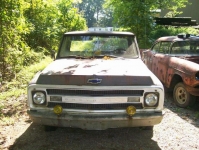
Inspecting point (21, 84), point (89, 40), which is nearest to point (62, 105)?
point (89, 40)

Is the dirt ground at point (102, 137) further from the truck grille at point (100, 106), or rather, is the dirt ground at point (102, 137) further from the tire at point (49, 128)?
the truck grille at point (100, 106)

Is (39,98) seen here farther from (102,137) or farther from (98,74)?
(102,137)

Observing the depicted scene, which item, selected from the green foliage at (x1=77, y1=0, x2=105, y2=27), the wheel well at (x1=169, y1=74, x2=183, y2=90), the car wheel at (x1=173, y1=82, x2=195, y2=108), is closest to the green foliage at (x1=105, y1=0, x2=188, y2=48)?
the wheel well at (x1=169, y1=74, x2=183, y2=90)

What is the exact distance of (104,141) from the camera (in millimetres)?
3725

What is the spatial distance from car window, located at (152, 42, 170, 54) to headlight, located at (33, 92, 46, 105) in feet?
13.5

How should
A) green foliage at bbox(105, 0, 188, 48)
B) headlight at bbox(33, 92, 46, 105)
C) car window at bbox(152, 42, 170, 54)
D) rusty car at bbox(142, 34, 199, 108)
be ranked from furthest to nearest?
green foliage at bbox(105, 0, 188, 48) < car window at bbox(152, 42, 170, 54) < rusty car at bbox(142, 34, 199, 108) < headlight at bbox(33, 92, 46, 105)

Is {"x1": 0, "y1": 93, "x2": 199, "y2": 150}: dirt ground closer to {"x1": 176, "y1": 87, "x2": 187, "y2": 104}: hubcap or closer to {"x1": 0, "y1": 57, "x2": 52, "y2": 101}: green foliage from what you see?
{"x1": 176, "y1": 87, "x2": 187, "y2": 104}: hubcap

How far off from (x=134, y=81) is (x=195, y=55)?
3.45m

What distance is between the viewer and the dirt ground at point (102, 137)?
3.58m

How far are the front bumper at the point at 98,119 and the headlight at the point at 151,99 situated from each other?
125 millimetres

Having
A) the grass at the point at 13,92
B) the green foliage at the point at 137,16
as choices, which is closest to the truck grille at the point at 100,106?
the grass at the point at 13,92

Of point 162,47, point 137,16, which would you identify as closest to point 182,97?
point 162,47

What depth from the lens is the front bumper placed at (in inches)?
123

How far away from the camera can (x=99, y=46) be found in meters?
4.61
